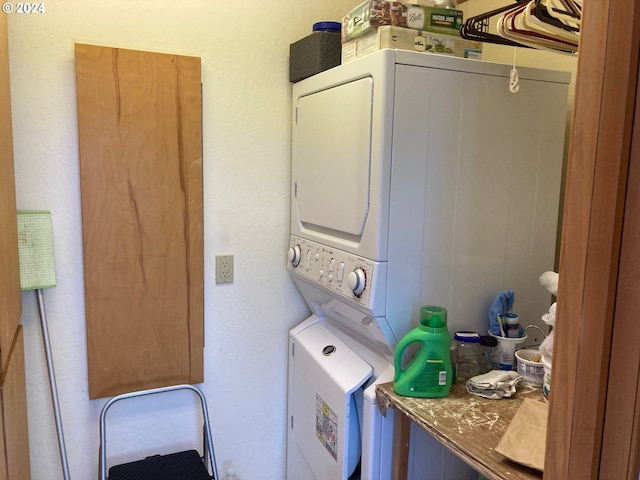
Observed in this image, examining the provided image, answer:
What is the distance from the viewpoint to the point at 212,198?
1.86 metres

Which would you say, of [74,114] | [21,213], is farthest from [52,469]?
[74,114]

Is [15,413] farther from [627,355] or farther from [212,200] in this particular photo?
[627,355]

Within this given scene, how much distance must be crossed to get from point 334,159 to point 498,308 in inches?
26.8

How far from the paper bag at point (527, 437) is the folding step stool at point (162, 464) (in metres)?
1.05

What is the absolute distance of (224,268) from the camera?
6.28 ft

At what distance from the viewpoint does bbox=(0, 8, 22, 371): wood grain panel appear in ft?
3.85

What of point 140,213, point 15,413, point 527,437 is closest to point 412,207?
point 527,437

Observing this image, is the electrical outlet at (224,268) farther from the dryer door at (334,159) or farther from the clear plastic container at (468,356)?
the clear plastic container at (468,356)

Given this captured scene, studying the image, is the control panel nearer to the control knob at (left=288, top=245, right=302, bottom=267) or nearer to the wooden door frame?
the control knob at (left=288, top=245, right=302, bottom=267)

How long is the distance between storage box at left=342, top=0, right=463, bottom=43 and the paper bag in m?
1.05

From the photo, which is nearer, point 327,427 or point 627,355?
point 627,355

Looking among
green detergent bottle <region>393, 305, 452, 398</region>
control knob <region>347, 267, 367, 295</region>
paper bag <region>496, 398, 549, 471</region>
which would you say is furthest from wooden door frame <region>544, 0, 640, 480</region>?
control knob <region>347, 267, 367, 295</region>

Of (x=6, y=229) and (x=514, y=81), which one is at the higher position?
(x=514, y=81)

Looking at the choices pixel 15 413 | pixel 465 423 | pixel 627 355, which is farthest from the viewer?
pixel 15 413
